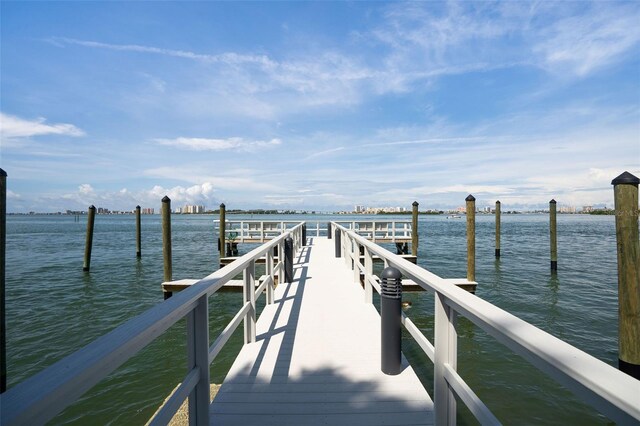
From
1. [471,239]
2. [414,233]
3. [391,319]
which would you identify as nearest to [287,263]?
[391,319]

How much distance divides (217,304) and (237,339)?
11.4 feet

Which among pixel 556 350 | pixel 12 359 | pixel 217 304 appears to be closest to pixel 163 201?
pixel 217 304

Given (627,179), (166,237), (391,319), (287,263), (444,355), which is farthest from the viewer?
(166,237)

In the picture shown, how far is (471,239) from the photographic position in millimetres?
10648

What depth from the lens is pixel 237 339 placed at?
696cm

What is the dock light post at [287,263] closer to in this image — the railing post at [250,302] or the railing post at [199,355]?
the railing post at [250,302]

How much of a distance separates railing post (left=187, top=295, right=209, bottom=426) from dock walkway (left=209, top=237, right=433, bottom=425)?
1.20 feet

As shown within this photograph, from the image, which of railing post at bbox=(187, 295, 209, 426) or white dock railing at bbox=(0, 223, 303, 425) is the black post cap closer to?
white dock railing at bbox=(0, 223, 303, 425)

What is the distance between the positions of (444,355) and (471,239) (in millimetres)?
9242

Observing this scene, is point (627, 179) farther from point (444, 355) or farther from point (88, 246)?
point (88, 246)

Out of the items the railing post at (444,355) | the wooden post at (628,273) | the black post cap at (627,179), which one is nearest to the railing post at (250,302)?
the railing post at (444,355)

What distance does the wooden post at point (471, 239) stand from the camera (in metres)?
10.2

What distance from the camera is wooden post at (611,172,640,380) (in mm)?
5172

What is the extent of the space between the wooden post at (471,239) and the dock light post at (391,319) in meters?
7.84
